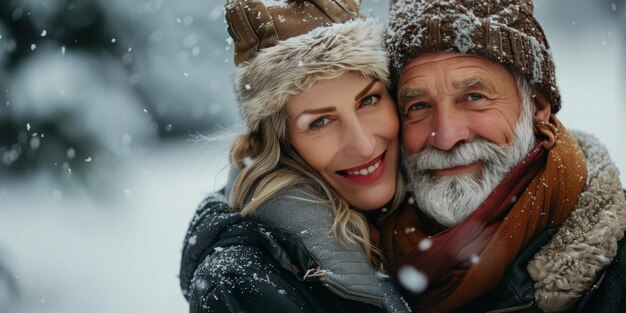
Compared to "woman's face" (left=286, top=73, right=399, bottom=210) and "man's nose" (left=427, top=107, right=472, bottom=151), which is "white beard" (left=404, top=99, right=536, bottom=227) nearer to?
"man's nose" (left=427, top=107, right=472, bottom=151)

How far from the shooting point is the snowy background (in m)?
6.57

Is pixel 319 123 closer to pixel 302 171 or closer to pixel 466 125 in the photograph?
pixel 302 171

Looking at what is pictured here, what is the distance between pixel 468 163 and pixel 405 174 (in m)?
0.37

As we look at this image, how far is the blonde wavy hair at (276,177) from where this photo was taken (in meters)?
2.98

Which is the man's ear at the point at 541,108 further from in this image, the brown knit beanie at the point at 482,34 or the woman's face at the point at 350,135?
the woman's face at the point at 350,135

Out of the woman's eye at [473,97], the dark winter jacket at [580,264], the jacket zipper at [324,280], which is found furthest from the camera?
the woman's eye at [473,97]

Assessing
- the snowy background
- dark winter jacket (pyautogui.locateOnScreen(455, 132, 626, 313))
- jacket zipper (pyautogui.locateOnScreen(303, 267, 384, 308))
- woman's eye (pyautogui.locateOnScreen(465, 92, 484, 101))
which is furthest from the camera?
the snowy background

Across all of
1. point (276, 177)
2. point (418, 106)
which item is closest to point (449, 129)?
point (418, 106)

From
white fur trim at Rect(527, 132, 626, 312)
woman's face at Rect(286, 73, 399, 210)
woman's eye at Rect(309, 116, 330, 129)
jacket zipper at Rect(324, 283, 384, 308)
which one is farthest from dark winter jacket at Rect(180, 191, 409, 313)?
white fur trim at Rect(527, 132, 626, 312)

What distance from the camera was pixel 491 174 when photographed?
2943 millimetres

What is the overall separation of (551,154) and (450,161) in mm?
427

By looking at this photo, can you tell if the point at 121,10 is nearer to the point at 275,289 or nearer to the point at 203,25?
the point at 203,25

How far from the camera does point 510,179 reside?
112 inches

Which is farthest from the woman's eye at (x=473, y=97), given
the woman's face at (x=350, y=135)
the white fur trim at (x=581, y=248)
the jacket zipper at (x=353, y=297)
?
the jacket zipper at (x=353, y=297)
